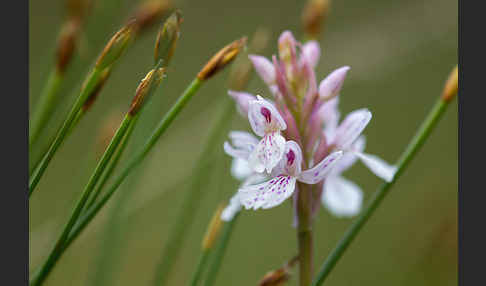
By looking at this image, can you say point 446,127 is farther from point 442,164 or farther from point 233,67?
point 233,67

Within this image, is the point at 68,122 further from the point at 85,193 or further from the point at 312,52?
the point at 312,52

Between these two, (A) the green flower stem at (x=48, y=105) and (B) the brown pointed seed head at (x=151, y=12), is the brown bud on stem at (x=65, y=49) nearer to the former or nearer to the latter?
(A) the green flower stem at (x=48, y=105)

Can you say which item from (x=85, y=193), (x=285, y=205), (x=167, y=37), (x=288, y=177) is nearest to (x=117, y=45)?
(x=167, y=37)

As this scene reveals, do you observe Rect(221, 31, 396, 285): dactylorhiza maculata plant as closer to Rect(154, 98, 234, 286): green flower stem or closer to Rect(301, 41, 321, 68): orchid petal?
Rect(301, 41, 321, 68): orchid petal

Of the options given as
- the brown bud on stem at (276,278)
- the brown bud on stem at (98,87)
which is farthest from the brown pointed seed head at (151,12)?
the brown bud on stem at (276,278)

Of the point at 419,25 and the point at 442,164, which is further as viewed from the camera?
the point at 442,164

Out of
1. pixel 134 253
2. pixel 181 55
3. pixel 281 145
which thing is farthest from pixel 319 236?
pixel 181 55
